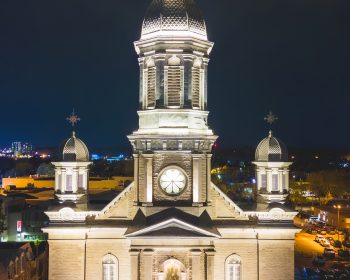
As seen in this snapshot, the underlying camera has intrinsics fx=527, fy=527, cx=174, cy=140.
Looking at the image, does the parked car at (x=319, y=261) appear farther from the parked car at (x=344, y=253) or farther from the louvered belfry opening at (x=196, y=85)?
the louvered belfry opening at (x=196, y=85)

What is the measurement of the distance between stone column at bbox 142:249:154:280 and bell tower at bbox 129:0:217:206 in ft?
10.6

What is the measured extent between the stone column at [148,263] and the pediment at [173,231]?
1.17 meters

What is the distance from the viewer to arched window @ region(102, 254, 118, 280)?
35.3 m

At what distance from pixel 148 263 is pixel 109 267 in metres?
3.48

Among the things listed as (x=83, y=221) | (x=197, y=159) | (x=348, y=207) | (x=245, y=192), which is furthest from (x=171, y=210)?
(x=245, y=192)

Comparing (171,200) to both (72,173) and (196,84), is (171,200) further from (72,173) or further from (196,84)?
(196,84)

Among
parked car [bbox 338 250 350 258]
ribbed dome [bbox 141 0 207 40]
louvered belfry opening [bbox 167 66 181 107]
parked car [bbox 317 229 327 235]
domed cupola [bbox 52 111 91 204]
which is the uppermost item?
ribbed dome [bbox 141 0 207 40]

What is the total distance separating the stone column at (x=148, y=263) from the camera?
33.4 metres

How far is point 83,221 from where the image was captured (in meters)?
35.4

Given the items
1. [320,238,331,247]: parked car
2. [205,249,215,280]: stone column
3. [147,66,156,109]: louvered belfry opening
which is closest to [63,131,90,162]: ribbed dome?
[147,66,156,109]: louvered belfry opening

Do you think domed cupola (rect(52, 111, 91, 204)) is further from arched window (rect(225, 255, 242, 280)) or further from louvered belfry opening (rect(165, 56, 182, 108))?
arched window (rect(225, 255, 242, 280))

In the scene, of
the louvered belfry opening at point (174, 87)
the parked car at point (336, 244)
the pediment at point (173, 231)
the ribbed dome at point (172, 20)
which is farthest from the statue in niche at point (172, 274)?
the parked car at point (336, 244)

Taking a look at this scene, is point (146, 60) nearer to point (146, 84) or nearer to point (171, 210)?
point (146, 84)

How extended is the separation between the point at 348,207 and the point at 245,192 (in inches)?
1024
